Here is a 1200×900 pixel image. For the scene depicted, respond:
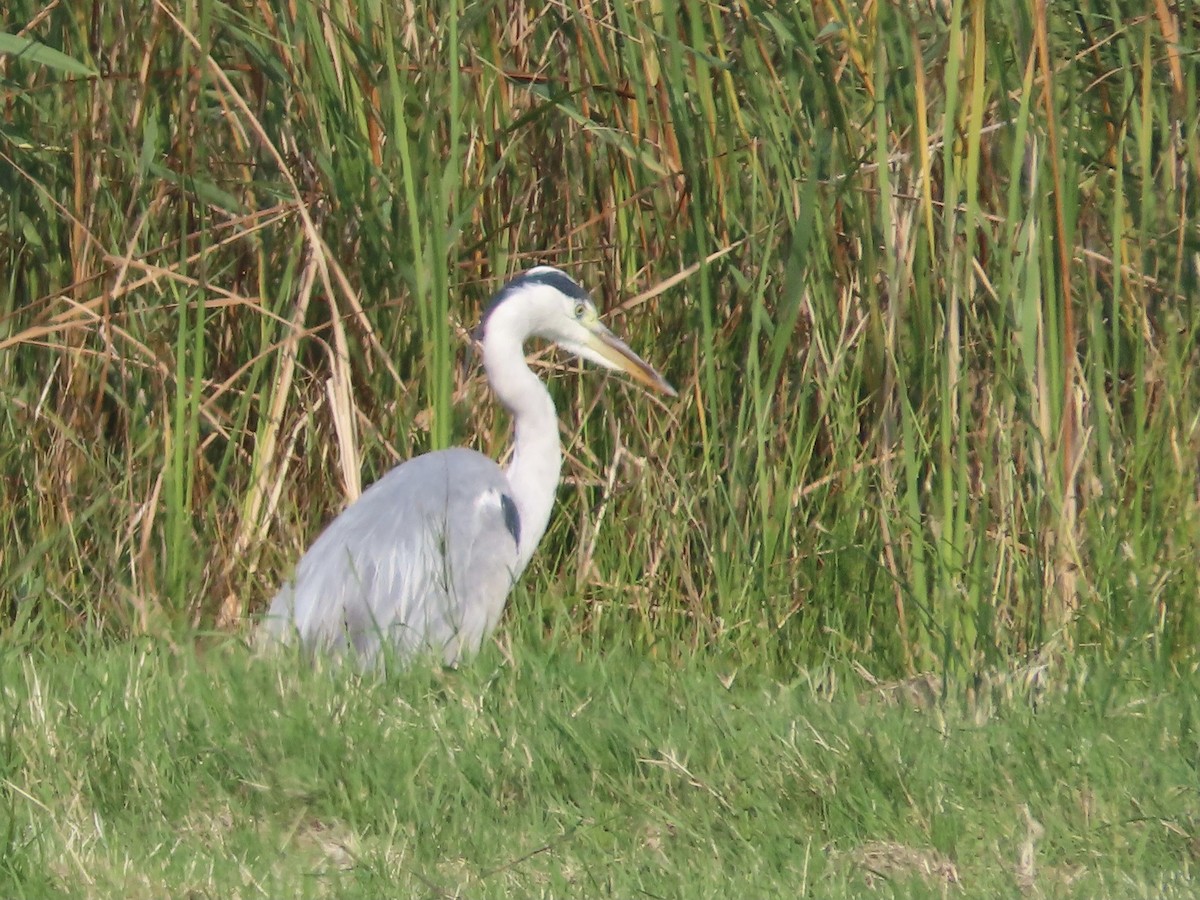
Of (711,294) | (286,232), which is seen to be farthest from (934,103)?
(286,232)

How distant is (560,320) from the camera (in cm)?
474

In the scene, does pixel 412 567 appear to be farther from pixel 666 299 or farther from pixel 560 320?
pixel 666 299

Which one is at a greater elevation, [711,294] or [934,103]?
[934,103]

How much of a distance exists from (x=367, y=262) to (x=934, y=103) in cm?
146

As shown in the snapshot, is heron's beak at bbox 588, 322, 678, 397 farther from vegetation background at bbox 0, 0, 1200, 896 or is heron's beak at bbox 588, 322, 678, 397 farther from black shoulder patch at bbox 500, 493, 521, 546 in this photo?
black shoulder patch at bbox 500, 493, 521, 546

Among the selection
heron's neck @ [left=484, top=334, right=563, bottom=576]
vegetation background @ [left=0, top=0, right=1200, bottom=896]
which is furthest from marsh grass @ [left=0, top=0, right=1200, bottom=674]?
heron's neck @ [left=484, top=334, right=563, bottom=576]

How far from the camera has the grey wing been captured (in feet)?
14.0

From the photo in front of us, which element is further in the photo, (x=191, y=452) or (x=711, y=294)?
(x=711, y=294)

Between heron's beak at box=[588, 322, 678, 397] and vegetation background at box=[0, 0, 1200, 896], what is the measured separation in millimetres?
101

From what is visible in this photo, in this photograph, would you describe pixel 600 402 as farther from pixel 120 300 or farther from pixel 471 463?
pixel 120 300

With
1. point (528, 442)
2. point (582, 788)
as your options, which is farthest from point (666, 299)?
point (582, 788)

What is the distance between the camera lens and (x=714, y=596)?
4.42 m

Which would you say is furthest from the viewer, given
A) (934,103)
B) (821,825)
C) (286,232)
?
(286,232)

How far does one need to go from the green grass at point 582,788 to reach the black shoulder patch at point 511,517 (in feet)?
3.43
